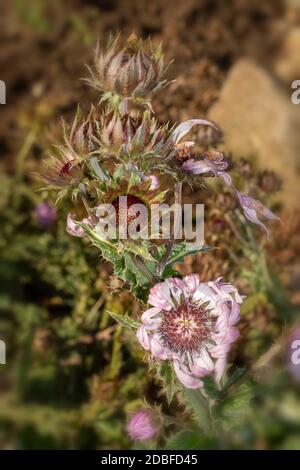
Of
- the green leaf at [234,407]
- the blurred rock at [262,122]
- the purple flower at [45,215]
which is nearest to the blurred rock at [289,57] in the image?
the blurred rock at [262,122]

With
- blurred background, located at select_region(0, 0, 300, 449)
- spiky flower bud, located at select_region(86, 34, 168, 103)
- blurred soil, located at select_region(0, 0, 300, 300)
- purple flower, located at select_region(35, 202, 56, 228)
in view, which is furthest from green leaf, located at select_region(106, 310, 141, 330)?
blurred soil, located at select_region(0, 0, 300, 300)

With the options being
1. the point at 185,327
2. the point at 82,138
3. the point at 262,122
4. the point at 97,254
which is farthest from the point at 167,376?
the point at 262,122

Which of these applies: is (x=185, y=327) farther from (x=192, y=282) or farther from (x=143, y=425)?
(x=143, y=425)

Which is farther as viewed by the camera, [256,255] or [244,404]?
[256,255]

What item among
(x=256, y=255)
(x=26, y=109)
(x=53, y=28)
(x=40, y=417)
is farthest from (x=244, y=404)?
(x=53, y=28)

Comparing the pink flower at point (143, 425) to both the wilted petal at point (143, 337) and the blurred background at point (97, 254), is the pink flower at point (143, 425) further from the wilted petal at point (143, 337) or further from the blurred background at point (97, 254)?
the wilted petal at point (143, 337)
